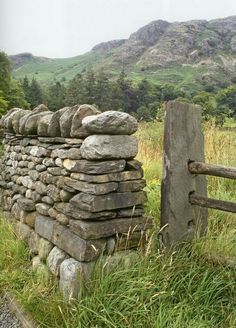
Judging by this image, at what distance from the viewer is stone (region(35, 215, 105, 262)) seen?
2399 millimetres

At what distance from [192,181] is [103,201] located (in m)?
0.74

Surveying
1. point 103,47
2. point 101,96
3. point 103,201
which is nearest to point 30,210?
point 103,201

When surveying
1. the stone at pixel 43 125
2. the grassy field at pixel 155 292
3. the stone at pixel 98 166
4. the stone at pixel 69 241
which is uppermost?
the stone at pixel 43 125

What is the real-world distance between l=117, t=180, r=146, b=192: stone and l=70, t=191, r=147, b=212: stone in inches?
1.2

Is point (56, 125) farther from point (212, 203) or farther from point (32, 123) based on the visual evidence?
point (212, 203)

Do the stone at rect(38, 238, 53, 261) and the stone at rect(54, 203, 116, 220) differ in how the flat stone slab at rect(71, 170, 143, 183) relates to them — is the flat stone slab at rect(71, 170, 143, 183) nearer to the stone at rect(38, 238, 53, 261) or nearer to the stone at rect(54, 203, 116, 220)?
the stone at rect(54, 203, 116, 220)

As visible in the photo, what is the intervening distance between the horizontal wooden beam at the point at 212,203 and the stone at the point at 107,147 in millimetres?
586

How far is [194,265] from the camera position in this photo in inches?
99.9

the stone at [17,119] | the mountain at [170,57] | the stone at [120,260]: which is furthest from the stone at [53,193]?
the mountain at [170,57]

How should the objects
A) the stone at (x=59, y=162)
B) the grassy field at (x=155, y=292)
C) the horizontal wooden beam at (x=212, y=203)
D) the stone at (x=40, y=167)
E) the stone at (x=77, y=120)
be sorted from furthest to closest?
1. the stone at (x=40, y=167)
2. the stone at (x=59, y=162)
3. the stone at (x=77, y=120)
4. the horizontal wooden beam at (x=212, y=203)
5. the grassy field at (x=155, y=292)

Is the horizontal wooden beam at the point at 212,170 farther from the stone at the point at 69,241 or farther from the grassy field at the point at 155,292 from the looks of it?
the stone at the point at 69,241

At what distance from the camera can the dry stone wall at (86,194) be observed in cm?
243

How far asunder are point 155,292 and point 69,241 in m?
0.72

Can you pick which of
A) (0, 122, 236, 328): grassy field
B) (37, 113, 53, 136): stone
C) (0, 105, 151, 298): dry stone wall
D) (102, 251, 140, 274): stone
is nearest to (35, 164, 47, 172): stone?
(0, 105, 151, 298): dry stone wall
